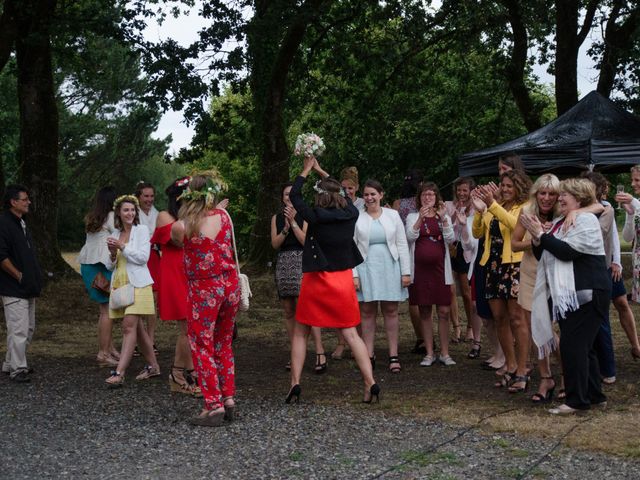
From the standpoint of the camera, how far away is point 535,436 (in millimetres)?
5914

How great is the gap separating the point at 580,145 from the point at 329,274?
4714mm

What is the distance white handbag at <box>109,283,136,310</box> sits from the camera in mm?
8078

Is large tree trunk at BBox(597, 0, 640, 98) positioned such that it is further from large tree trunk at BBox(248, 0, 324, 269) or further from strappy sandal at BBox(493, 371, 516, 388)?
strappy sandal at BBox(493, 371, 516, 388)

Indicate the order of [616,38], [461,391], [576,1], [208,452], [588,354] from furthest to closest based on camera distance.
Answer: [616,38]
[576,1]
[461,391]
[588,354]
[208,452]

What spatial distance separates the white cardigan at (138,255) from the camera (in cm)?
807

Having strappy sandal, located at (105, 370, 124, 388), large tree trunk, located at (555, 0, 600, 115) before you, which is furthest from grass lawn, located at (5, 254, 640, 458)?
large tree trunk, located at (555, 0, 600, 115)

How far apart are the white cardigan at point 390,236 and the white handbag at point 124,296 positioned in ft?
7.16

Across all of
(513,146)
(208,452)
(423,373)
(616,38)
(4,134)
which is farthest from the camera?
(4,134)

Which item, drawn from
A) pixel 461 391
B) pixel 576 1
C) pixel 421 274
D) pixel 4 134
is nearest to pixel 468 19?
Result: pixel 576 1

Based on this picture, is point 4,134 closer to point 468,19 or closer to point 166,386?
point 468,19

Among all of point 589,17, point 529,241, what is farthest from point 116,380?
point 589,17

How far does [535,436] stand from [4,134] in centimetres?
3988

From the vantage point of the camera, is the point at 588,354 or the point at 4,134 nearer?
the point at 588,354

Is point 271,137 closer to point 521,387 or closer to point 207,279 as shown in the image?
A: point 521,387
